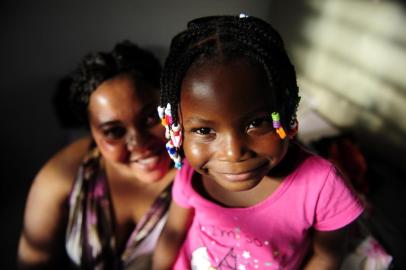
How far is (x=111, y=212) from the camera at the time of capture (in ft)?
4.09

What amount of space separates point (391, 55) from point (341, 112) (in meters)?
0.42

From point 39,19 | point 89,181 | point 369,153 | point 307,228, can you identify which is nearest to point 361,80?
point 369,153

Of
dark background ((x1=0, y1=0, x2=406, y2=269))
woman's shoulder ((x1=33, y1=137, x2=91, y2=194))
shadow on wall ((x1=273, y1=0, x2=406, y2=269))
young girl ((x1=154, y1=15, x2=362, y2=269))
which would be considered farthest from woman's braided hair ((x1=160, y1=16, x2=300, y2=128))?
shadow on wall ((x1=273, y1=0, x2=406, y2=269))

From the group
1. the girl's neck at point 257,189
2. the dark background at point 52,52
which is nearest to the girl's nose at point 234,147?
the girl's neck at point 257,189

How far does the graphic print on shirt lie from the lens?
2.82ft

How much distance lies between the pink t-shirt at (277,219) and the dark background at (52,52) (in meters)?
0.70

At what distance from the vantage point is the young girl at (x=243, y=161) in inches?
25.6

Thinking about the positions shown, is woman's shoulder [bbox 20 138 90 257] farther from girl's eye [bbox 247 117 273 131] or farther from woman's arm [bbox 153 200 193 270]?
girl's eye [bbox 247 117 273 131]

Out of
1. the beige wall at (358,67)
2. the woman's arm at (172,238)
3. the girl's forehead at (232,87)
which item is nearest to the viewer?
the girl's forehead at (232,87)

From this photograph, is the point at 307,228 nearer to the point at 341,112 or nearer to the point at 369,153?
the point at 369,153

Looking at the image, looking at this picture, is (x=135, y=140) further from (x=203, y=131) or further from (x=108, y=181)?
(x=203, y=131)

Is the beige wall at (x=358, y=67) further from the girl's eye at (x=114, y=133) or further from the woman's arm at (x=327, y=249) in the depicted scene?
the girl's eye at (x=114, y=133)

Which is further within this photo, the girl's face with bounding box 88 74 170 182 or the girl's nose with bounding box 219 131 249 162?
the girl's face with bounding box 88 74 170 182

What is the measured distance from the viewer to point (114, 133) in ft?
3.63
